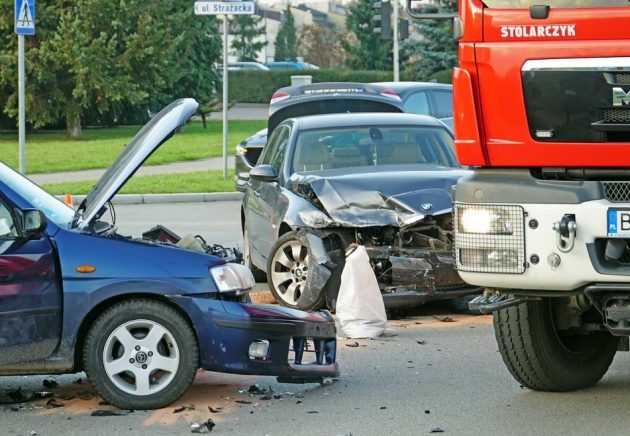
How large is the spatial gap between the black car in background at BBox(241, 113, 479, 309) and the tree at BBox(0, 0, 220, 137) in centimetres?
2740

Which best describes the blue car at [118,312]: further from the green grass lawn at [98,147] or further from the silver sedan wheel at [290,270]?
the green grass lawn at [98,147]

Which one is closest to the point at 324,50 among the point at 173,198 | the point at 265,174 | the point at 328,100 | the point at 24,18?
the point at 173,198

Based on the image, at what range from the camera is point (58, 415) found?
778cm

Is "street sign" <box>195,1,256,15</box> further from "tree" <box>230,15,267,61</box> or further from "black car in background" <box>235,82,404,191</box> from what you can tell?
"tree" <box>230,15,267,61</box>

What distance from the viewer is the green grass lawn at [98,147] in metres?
29.7

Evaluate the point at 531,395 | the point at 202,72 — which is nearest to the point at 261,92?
the point at 202,72

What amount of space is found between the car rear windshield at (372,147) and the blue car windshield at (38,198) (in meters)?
4.32

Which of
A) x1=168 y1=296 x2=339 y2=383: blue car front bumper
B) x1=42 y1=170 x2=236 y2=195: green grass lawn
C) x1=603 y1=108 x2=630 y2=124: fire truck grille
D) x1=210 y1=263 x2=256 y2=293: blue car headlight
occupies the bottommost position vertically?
x1=42 y1=170 x2=236 y2=195: green grass lawn

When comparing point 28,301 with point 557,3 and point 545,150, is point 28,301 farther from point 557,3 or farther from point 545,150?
point 557,3

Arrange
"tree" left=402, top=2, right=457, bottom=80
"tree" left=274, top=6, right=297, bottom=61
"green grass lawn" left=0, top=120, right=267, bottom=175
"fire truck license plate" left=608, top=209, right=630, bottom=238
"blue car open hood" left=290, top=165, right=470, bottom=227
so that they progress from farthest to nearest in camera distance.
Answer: "tree" left=274, top=6, right=297, bottom=61
"tree" left=402, top=2, right=457, bottom=80
"green grass lawn" left=0, top=120, right=267, bottom=175
"blue car open hood" left=290, top=165, right=470, bottom=227
"fire truck license plate" left=608, top=209, right=630, bottom=238

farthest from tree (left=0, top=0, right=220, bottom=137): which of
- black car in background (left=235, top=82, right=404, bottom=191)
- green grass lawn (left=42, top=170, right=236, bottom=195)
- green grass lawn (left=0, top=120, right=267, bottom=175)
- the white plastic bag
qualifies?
the white plastic bag

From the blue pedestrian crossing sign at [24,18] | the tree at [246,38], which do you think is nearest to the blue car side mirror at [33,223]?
the blue pedestrian crossing sign at [24,18]

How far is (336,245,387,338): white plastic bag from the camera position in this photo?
1040cm

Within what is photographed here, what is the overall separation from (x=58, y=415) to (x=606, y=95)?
10.8 ft
